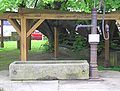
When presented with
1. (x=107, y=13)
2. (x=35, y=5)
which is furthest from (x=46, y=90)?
(x=35, y=5)

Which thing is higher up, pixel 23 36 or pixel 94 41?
pixel 23 36

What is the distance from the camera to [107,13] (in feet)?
38.0

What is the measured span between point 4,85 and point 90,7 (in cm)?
393

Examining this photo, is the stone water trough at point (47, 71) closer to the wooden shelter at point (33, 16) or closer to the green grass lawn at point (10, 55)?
the wooden shelter at point (33, 16)

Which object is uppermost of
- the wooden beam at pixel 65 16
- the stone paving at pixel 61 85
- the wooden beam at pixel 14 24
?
the wooden beam at pixel 65 16

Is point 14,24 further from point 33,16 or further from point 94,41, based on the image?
point 94,41

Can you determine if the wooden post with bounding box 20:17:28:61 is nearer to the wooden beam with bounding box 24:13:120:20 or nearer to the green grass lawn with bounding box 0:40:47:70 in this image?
the wooden beam with bounding box 24:13:120:20

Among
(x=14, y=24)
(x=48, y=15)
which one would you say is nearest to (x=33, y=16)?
(x=48, y=15)

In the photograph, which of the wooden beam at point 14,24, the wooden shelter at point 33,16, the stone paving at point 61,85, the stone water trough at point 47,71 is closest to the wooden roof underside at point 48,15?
the wooden shelter at point 33,16

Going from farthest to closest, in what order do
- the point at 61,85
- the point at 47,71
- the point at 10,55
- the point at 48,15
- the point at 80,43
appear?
the point at 10,55, the point at 80,43, the point at 48,15, the point at 47,71, the point at 61,85

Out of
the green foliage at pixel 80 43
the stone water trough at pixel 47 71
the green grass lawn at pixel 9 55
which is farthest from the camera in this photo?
the green foliage at pixel 80 43

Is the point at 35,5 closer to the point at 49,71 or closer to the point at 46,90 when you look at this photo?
the point at 49,71

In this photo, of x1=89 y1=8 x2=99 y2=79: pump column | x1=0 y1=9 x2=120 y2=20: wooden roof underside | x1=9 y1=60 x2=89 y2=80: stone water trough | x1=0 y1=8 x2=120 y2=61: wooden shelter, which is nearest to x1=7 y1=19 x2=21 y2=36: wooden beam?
x1=0 y1=8 x2=120 y2=61: wooden shelter

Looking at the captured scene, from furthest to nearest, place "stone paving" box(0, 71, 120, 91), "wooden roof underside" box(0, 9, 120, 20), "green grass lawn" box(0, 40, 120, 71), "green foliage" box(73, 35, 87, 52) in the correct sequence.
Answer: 1. "green foliage" box(73, 35, 87, 52)
2. "green grass lawn" box(0, 40, 120, 71)
3. "wooden roof underside" box(0, 9, 120, 20)
4. "stone paving" box(0, 71, 120, 91)
